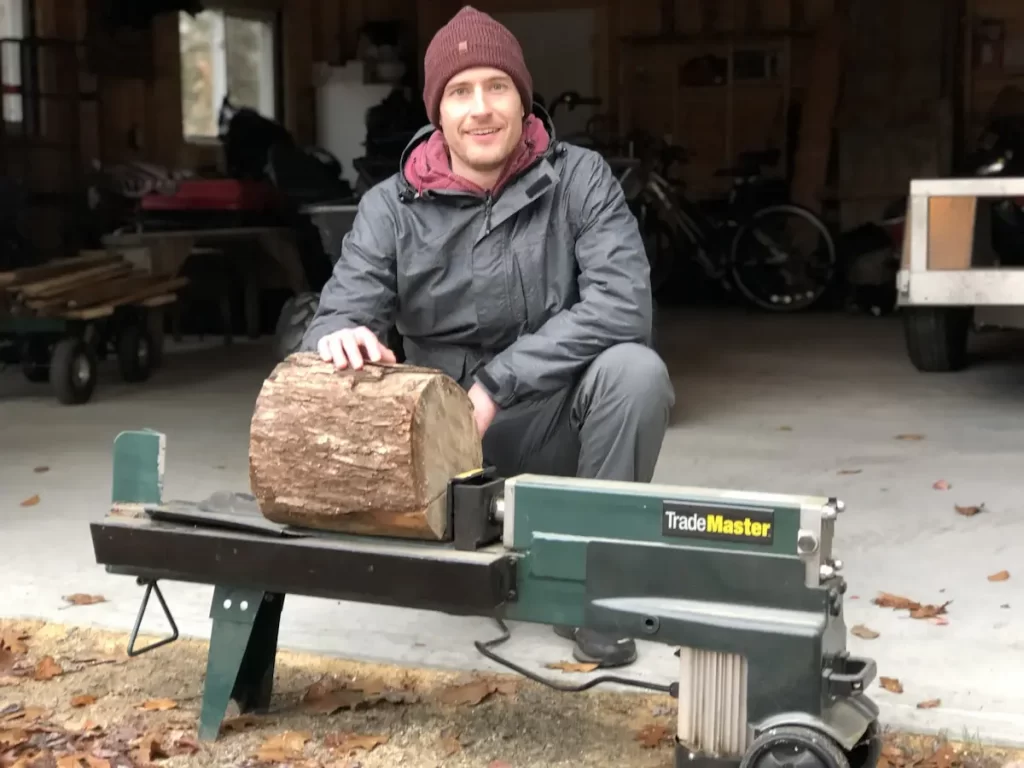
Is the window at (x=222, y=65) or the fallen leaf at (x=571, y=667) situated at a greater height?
the window at (x=222, y=65)

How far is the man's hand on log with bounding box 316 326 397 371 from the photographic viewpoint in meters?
1.86

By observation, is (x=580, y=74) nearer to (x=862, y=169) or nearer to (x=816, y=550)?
(x=862, y=169)

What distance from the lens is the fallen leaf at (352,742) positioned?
1925 mm

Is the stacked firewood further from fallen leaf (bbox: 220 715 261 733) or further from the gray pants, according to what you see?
fallen leaf (bbox: 220 715 261 733)

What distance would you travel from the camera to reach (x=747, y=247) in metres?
8.80

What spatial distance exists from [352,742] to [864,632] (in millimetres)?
1049

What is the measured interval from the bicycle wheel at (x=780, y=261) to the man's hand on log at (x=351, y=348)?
7099mm

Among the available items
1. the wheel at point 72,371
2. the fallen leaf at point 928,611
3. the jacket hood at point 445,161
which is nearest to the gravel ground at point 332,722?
the fallen leaf at point 928,611

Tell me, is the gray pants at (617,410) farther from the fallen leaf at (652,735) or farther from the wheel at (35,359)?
the wheel at (35,359)

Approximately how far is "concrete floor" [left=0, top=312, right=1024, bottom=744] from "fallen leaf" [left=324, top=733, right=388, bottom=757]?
33 centimetres

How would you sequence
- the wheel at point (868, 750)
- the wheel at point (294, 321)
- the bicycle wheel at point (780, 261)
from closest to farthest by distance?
the wheel at point (868, 750) < the wheel at point (294, 321) < the bicycle wheel at point (780, 261)

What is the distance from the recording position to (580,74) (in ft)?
33.1

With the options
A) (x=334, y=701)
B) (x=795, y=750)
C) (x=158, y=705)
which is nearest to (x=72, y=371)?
(x=158, y=705)

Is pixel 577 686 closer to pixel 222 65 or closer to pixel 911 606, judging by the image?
pixel 911 606
